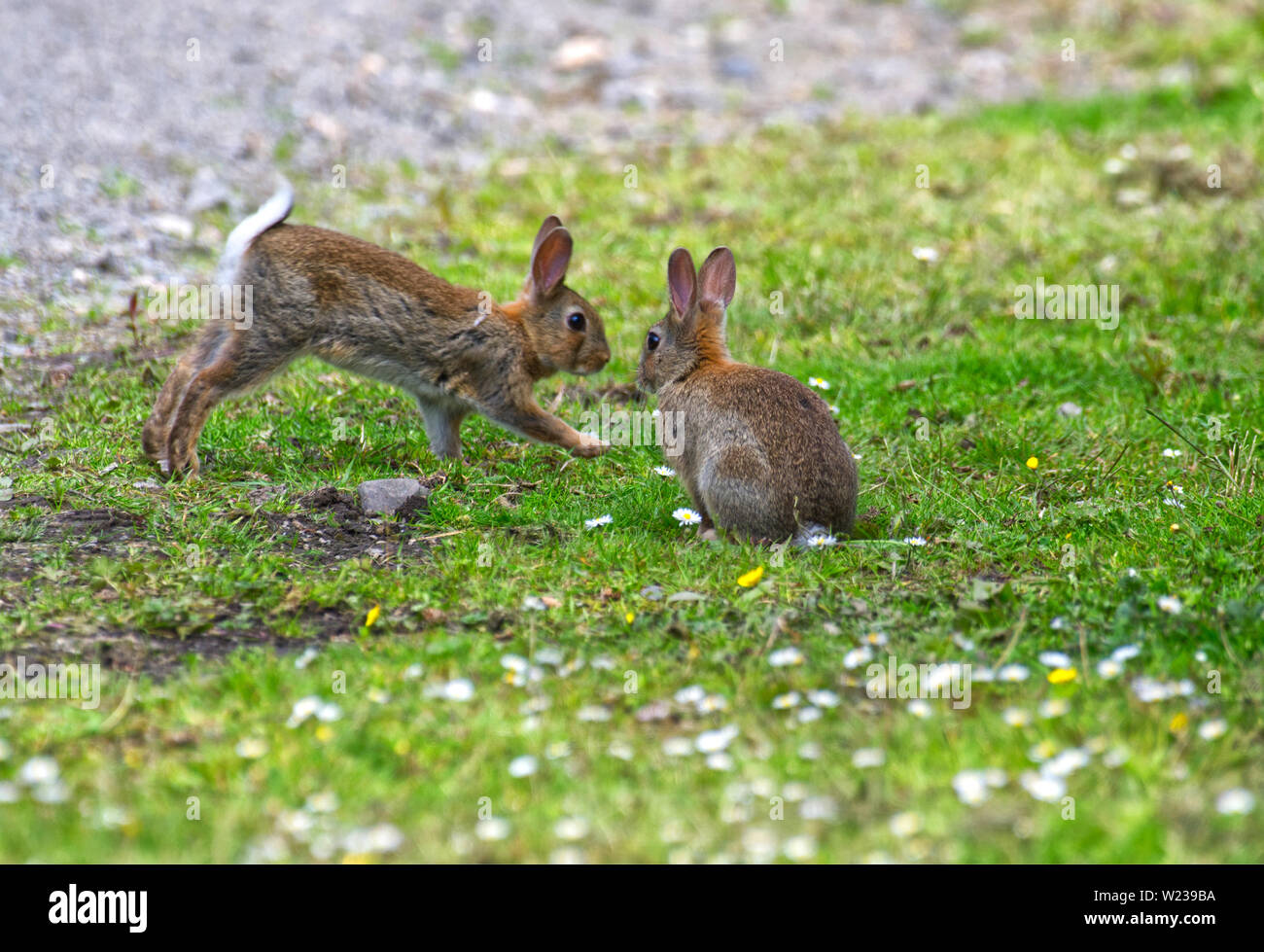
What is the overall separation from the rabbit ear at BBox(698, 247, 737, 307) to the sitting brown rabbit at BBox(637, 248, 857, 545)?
1.49ft

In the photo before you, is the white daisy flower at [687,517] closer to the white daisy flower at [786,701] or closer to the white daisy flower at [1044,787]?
the white daisy flower at [786,701]

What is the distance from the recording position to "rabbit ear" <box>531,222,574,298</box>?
6.96m

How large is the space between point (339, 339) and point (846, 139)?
6.68 meters

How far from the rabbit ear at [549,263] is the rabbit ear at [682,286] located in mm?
672

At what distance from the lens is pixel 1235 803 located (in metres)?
3.60

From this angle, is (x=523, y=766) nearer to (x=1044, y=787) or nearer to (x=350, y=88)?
(x=1044, y=787)

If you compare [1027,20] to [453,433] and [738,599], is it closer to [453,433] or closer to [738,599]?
[453,433]

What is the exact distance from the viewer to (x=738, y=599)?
16.9 ft

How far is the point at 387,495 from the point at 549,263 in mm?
1636

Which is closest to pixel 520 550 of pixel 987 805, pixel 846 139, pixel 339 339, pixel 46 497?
pixel 339 339

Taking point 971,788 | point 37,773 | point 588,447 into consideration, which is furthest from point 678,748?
point 588,447

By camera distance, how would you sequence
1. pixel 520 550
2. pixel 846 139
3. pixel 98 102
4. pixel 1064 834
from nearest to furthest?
pixel 1064 834 < pixel 520 550 < pixel 98 102 < pixel 846 139

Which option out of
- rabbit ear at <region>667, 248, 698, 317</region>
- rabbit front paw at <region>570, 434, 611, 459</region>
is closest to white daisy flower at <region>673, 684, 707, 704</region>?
rabbit front paw at <region>570, 434, 611, 459</region>

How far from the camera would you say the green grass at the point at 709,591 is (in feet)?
12.2
